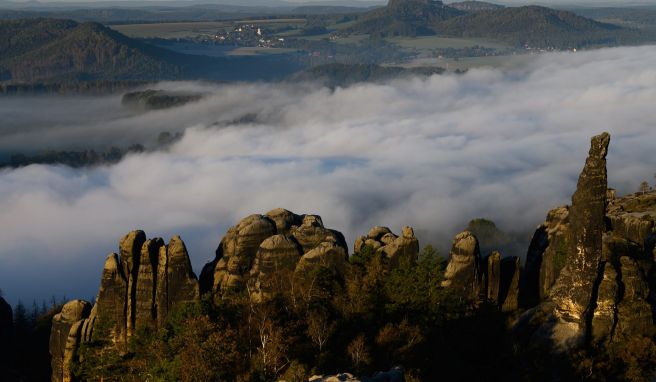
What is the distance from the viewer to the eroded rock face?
56500 mm

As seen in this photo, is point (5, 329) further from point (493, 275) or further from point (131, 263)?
point (493, 275)

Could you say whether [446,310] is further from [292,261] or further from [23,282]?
[23,282]

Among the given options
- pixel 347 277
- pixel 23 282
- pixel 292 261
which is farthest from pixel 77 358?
pixel 23 282

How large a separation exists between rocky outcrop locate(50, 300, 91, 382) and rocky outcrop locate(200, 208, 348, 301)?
9.80 m

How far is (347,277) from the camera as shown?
57.8m

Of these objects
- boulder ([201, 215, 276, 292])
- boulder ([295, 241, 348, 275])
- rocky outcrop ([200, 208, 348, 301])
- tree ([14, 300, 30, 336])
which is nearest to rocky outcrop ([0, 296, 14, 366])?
tree ([14, 300, 30, 336])

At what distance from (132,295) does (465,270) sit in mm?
25356

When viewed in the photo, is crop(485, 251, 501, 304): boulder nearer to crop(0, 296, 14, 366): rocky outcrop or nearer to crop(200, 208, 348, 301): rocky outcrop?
crop(200, 208, 348, 301): rocky outcrop

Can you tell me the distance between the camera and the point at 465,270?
56844 millimetres

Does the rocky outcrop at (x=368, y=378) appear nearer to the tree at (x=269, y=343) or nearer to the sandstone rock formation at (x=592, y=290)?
the tree at (x=269, y=343)

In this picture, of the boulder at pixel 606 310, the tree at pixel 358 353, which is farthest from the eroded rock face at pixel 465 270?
the tree at pixel 358 353

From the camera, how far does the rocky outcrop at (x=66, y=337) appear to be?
200ft

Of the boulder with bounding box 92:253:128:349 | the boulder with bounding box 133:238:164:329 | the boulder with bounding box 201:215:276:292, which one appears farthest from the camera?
the boulder with bounding box 201:215:276:292

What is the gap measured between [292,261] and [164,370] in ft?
56.8
